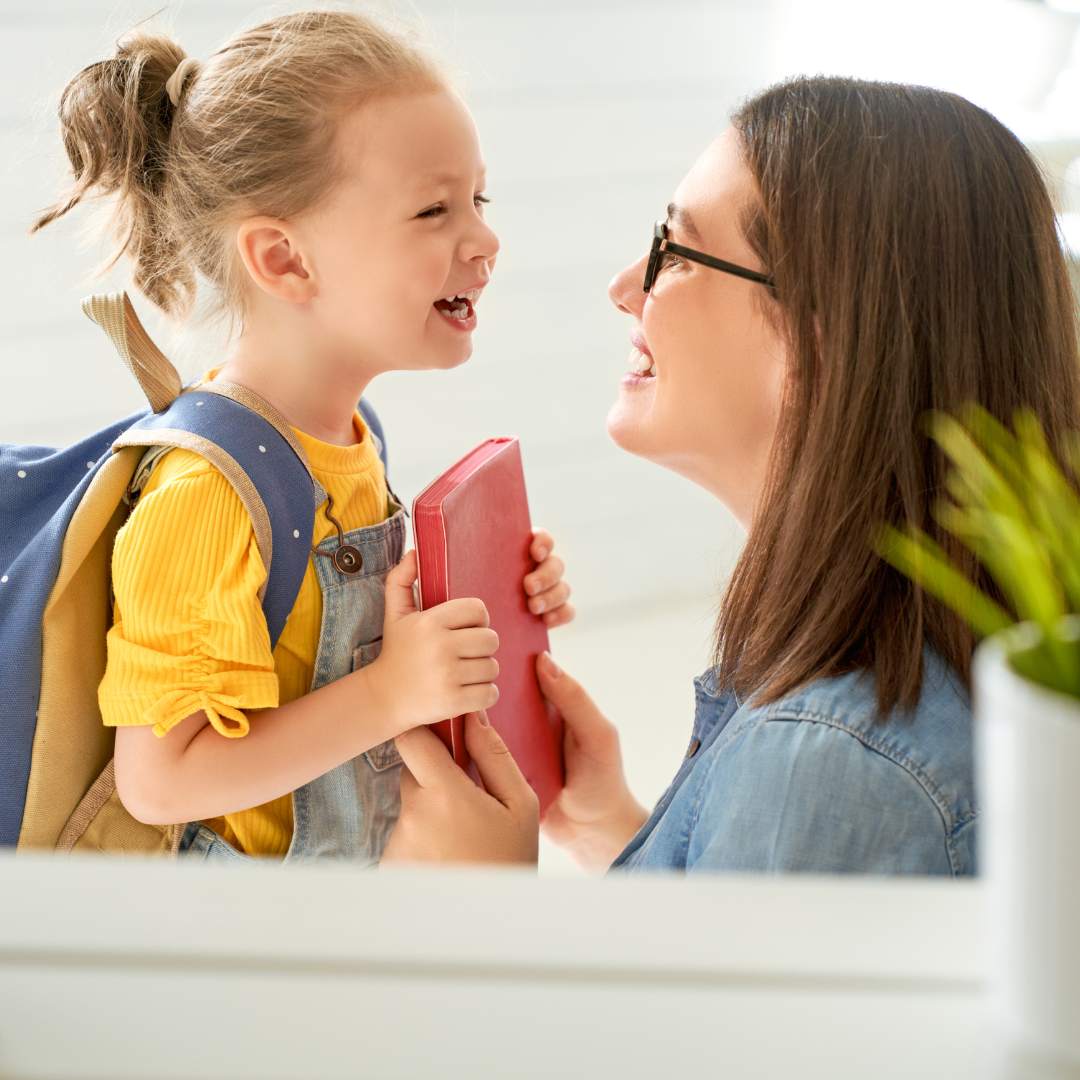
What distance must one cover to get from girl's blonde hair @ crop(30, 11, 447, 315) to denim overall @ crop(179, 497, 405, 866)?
346mm

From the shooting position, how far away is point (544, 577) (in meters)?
1.50

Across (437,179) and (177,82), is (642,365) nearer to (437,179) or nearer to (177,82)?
(437,179)

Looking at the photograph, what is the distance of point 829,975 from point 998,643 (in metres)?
0.15

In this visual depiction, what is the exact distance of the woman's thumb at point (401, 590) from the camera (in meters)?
1.28

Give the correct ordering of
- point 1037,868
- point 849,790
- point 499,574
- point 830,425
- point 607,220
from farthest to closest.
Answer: point 607,220, point 499,574, point 830,425, point 849,790, point 1037,868

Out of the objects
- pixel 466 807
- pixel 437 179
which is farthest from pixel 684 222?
pixel 466 807

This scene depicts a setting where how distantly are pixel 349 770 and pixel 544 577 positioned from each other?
32cm

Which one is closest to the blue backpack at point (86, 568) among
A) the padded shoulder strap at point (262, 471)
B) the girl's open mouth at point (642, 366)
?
the padded shoulder strap at point (262, 471)

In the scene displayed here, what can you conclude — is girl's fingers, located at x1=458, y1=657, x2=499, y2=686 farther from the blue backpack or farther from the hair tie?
the hair tie

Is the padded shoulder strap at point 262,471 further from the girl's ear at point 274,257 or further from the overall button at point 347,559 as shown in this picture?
the girl's ear at point 274,257

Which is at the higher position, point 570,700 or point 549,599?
point 549,599

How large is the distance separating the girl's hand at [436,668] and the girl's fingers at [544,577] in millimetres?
241

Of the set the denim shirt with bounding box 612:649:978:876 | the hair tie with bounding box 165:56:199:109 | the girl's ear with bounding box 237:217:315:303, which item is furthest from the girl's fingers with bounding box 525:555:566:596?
the hair tie with bounding box 165:56:199:109

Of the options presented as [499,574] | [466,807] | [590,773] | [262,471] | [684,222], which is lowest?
[590,773]
